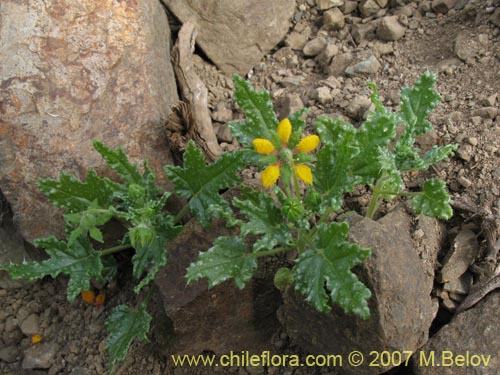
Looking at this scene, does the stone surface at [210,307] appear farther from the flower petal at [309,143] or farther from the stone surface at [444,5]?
the stone surface at [444,5]

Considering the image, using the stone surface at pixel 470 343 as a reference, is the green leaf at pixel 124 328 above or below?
above

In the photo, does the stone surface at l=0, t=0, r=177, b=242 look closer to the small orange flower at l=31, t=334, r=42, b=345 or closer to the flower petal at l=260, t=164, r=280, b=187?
the small orange flower at l=31, t=334, r=42, b=345

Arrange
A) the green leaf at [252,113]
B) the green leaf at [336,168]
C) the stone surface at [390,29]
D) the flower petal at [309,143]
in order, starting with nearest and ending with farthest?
the flower petal at [309,143], the green leaf at [336,168], the green leaf at [252,113], the stone surface at [390,29]

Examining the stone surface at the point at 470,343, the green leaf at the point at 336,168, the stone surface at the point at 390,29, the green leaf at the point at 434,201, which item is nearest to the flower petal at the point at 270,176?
the green leaf at the point at 336,168

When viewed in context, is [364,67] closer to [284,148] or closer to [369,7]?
[369,7]

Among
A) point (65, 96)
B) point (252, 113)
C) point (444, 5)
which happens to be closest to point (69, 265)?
point (65, 96)

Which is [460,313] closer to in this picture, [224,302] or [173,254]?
[224,302]

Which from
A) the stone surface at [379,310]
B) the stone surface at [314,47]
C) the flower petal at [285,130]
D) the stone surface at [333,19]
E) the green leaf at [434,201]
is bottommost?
the stone surface at [379,310]
